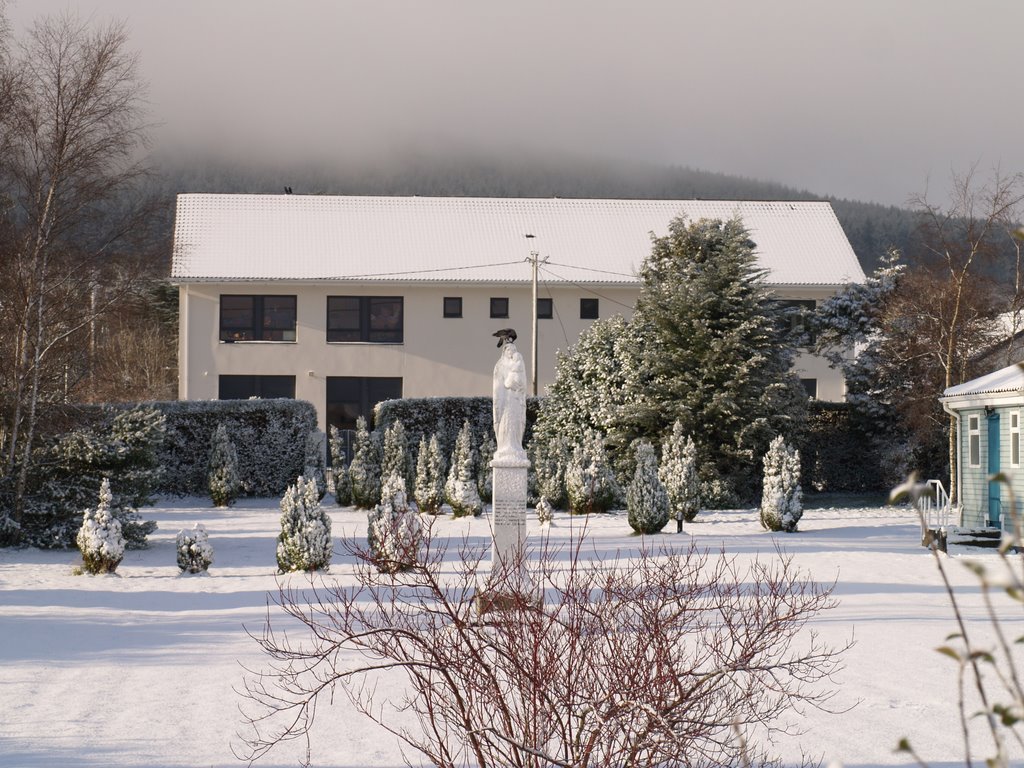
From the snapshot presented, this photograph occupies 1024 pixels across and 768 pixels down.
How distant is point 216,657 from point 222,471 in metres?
15.9

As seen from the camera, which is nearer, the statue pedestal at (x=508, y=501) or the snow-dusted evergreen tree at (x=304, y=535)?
the statue pedestal at (x=508, y=501)

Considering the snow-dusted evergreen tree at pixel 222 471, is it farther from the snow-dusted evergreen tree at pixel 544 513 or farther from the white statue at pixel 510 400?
the white statue at pixel 510 400

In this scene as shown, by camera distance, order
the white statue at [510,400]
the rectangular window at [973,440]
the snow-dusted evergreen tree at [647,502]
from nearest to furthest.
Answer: the white statue at [510,400] → the snow-dusted evergreen tree at [647,502] → the rectangular window at [973,440]

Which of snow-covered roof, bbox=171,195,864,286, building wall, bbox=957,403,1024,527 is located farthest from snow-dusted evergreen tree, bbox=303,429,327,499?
building wall, bbox=957,403,1024,527

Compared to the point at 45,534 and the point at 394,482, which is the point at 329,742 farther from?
the point at 45,534

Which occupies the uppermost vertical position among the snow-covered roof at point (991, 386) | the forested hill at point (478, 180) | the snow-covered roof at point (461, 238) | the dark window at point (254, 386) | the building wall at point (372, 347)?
the forested hill at point (478, 180)

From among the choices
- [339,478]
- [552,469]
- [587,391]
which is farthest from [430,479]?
[587,391]

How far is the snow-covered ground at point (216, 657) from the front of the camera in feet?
25.8

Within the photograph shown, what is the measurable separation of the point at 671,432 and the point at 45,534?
13656 mm

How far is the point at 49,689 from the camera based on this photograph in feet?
31.3

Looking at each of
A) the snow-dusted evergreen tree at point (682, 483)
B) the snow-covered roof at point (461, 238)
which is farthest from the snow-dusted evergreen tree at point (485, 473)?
the snow-covered roof at point (461, 238)

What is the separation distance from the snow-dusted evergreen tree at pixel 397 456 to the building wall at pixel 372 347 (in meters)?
10.1

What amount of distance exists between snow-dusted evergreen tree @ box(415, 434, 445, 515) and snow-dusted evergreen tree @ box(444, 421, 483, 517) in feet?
0.76

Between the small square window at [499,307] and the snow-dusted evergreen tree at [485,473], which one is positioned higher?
the small square window at [499,307]
